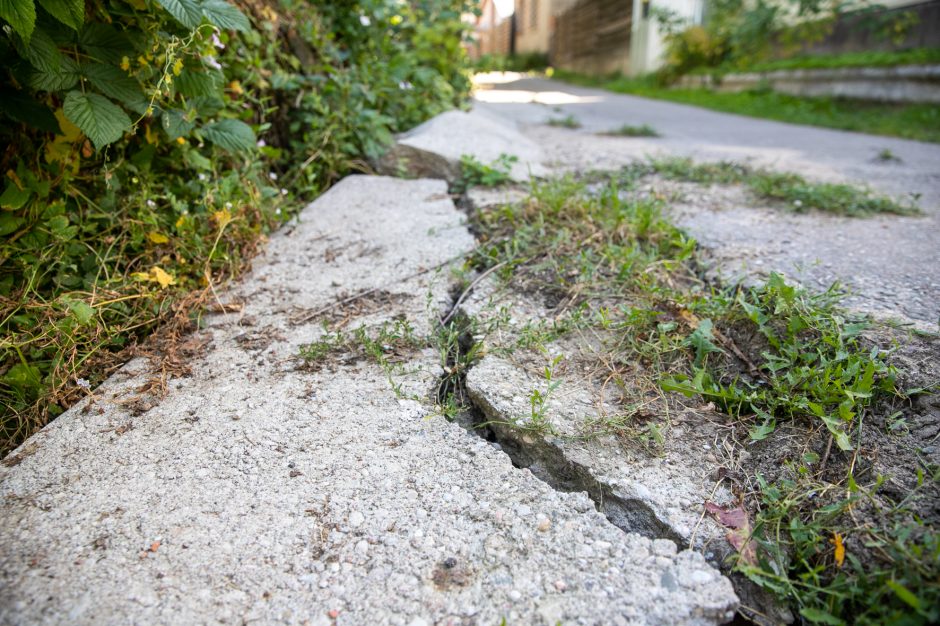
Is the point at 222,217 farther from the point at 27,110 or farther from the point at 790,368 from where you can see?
the point at 790,368

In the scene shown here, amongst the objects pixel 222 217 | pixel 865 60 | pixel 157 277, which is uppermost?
pixel 865 60

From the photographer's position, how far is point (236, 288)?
5.61ft

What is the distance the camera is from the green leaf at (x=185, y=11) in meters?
1.35

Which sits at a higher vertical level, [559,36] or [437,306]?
[559,36]

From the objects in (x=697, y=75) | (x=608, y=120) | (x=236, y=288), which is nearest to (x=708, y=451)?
(x=236, y=288)

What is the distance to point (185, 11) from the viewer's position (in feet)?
4.50

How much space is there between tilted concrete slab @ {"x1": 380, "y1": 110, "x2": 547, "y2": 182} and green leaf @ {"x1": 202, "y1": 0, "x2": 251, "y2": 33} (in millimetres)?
1028

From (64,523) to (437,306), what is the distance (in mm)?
908

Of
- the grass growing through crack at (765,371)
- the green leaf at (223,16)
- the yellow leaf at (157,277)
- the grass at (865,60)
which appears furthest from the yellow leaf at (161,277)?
the grass at (865,60)

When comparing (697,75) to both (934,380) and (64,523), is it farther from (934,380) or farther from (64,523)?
(64,523)

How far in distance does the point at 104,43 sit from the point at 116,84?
0.33ft

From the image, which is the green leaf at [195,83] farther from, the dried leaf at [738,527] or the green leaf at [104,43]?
the dried leaf at [738,527]

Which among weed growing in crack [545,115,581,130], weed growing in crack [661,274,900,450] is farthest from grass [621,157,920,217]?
weed growing in crack [545,115,581,130]

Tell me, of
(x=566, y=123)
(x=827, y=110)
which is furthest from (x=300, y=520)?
→ (x=827, y=110)
